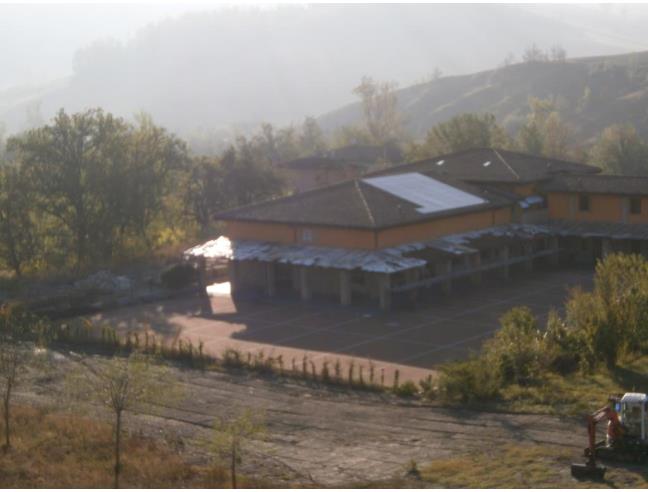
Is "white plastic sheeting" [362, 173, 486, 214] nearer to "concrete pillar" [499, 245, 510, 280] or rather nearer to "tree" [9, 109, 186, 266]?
"concrete pillar" [499, 245, 510, 280]

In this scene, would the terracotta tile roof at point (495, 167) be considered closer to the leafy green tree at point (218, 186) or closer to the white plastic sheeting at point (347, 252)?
the white plastic sheeting at point (347, 252)

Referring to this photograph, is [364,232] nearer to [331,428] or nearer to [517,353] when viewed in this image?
[517,353]

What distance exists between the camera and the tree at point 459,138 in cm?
6669

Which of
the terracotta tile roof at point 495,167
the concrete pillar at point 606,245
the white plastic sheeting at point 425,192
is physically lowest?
the concrete pillar at point 606,245

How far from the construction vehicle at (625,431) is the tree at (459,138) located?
48.9m

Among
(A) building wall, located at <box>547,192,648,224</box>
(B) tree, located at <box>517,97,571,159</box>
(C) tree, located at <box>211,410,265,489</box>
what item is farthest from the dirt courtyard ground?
(B) tree, located at <box>517,97,571,159</box>

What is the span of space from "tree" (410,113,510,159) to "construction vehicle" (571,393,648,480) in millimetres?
48910

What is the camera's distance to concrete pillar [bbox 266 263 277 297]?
39.8m

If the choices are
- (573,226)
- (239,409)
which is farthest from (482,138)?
(239,409)

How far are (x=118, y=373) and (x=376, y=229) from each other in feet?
63.1

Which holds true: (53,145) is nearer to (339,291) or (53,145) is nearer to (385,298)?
(339,291)

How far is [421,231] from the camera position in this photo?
39562 mm

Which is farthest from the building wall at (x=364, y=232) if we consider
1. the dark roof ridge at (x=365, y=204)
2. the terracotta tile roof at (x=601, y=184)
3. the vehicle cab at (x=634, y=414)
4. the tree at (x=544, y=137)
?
the tree at (x=544, y=137)

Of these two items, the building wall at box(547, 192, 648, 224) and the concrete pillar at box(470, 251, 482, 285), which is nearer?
the concrete pillar at box(470, 251, 482, 285)
